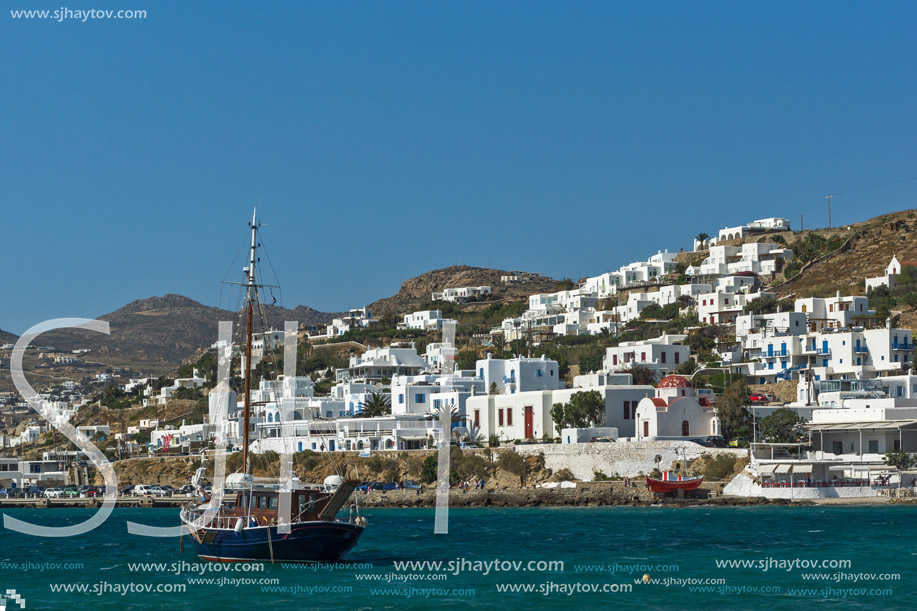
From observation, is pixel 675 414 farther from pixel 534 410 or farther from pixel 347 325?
pixel 347 325

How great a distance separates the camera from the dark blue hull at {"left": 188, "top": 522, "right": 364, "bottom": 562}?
122 ft

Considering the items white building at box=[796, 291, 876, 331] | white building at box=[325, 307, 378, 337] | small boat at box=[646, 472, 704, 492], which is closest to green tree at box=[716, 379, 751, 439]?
small boat at box=[646, 472, 704, 492]

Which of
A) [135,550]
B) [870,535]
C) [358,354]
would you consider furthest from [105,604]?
[358,354]

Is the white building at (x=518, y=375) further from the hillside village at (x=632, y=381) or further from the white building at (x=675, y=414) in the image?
the white building at (x=675, y=414)

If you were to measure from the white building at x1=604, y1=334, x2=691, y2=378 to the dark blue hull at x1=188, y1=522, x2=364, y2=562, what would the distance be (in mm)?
58669

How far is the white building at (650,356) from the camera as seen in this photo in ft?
317

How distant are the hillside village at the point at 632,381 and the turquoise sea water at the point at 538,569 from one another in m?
7.08

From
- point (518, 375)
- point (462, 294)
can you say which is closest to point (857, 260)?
point (518, 375)

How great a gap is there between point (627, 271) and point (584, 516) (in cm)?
8558

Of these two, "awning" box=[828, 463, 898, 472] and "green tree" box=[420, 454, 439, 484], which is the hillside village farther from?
"green tree" box=[420, 454, 439, 484]

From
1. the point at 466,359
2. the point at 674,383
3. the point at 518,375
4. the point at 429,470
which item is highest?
the point at 466,359

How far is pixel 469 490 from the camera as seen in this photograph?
7331 cm

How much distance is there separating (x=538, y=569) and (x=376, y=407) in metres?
51.4

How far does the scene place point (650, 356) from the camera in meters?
97.1
